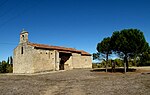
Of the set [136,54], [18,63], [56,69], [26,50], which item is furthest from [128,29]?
[18,63]

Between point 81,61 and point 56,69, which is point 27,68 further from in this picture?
point 81,61

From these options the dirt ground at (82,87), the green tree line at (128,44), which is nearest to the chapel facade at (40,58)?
the green tree line at (128,44)

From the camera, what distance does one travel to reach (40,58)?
158 feet

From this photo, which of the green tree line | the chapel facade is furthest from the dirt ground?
the chapel facade

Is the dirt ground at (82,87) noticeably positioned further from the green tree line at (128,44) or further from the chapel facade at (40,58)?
the chapel facade at (40,58)

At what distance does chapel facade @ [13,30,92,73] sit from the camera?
1863 inches

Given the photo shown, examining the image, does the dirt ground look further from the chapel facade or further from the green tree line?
the chapel facade

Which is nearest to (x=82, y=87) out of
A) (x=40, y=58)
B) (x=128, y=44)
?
(x=128, y=44)

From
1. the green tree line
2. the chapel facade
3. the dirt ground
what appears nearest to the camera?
the dirt ground

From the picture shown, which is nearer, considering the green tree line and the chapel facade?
the green tree line

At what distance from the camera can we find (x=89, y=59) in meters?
63.2

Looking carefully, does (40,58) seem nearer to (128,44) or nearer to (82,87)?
(128,44)

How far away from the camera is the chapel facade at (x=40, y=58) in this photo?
47.3 meters

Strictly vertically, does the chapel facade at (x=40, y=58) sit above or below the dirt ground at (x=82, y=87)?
above
